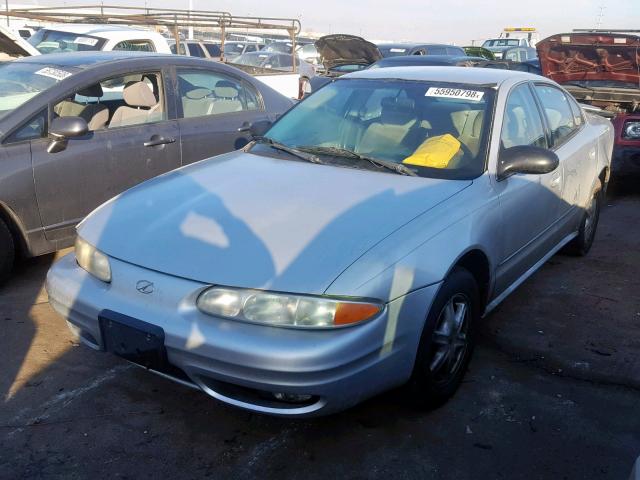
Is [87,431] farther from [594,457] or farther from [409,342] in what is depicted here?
[594,457]

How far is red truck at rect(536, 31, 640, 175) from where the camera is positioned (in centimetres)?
688

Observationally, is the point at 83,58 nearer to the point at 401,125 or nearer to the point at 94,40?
the point at 401,125

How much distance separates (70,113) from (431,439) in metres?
3.56

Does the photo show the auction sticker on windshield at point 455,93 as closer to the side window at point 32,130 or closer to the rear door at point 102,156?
the rear door at point 102,156

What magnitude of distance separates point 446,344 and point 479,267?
18.8 inches

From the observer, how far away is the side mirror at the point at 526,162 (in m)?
3.27

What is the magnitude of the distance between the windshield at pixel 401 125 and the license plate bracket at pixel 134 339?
4.80ft

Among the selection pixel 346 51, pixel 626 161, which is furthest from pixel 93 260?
pixel 346 51

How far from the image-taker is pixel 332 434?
111 inches

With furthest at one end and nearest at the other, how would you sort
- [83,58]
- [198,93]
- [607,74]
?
[607,74] → [198,93] → [83,58]

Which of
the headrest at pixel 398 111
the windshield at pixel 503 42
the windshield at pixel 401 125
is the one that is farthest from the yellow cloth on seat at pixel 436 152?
the windshield at pixel 503 42

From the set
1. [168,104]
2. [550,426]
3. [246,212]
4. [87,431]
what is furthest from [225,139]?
[550,426]

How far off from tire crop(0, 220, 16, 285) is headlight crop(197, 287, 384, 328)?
2.29 metres

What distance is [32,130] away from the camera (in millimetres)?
4215
